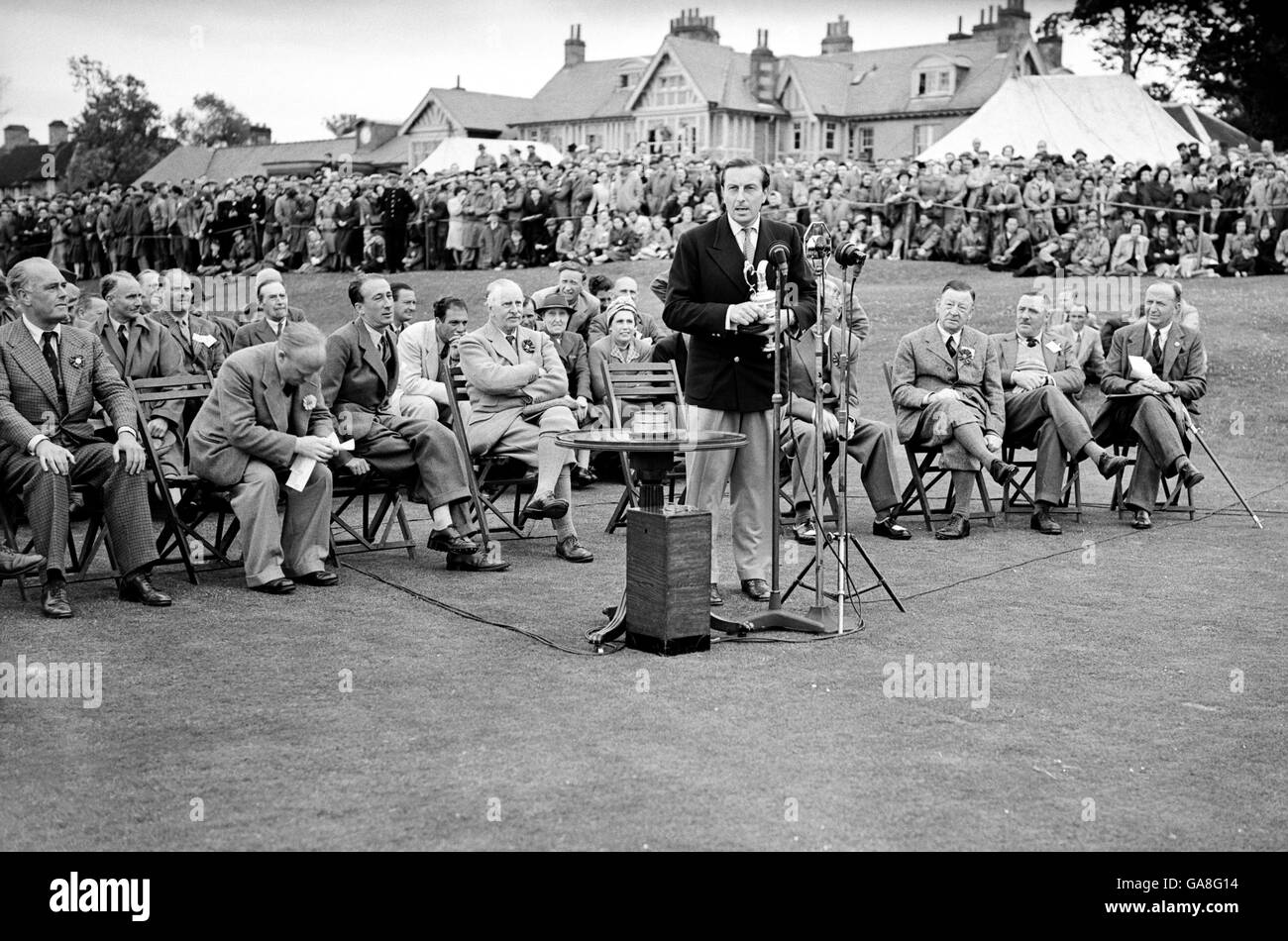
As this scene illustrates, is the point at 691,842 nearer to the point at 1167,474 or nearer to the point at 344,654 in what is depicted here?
the point at 344,654

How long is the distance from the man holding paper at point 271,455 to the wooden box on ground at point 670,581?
2192mm

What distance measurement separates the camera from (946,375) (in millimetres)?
10102

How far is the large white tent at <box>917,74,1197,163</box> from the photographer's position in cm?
3272

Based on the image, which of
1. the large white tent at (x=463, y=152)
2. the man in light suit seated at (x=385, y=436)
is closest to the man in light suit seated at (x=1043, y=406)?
the man in light suit seated at (x=385, y=436)

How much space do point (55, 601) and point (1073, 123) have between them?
3001cm

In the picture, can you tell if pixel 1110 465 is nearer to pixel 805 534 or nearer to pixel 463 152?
pixel 805 534

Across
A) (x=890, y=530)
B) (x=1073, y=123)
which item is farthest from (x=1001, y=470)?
(x=1073, y=123)

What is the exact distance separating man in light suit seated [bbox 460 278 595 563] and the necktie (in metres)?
2.41

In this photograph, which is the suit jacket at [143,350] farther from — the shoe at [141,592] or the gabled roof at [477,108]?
the gabled roof at [477,108]

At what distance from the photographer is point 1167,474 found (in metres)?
10.5

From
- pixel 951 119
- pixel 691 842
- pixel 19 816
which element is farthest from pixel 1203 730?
pixel 951 119

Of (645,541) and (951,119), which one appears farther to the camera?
(951,119)

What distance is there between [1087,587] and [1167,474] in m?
2.77

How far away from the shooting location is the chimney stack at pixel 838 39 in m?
70.6
